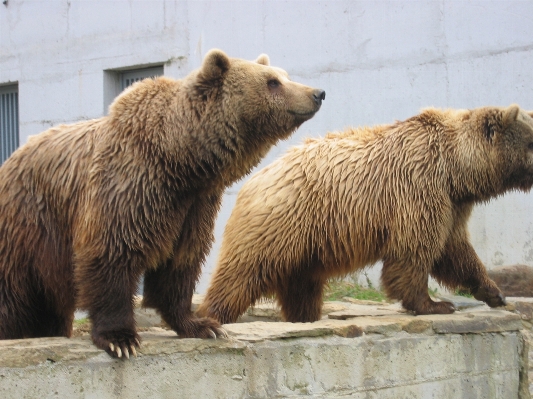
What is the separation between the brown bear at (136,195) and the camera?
13.6 ft

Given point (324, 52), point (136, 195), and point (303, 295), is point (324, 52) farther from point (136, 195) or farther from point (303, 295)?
point (136, 195)

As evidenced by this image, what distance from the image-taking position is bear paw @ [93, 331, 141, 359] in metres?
4.16

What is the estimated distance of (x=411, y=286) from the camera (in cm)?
627

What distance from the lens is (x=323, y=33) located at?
9969 millimetres

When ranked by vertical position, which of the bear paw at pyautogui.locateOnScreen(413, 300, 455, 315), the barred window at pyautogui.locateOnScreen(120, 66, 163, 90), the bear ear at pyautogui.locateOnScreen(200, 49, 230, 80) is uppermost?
the barred window at pyautogui.locateOnScreen(120, 66, 163, 90)

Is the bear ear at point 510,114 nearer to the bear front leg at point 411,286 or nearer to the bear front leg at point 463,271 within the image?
the bear front leg at point 463,271

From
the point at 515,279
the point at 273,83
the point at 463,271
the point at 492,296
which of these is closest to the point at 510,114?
the point at 463,271

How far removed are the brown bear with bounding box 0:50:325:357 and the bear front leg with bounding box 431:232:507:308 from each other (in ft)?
9.00

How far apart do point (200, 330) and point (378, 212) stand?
2289 millimetres

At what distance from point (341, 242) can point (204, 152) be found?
2.38m

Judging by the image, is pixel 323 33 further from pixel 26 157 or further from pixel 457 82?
pixel 26 157

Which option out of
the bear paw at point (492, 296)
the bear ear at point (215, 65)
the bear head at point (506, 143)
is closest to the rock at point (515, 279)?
the bear paw at point (492, 296)

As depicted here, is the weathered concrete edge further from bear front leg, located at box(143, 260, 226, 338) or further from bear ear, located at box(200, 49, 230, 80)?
bear ear, located at box(200, 49, 230, 80)

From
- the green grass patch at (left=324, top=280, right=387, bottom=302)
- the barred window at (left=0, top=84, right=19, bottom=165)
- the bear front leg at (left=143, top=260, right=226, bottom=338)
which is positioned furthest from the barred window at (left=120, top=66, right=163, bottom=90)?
the bear front leg at (left=143, top=260, right=226, bottom=338)
